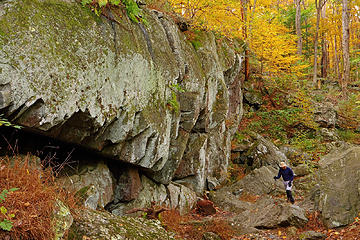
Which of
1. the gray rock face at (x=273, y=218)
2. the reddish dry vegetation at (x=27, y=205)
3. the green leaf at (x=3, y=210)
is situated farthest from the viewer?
the gray rock face at (x=273, y=218)

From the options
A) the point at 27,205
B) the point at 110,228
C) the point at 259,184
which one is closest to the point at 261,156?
the point at 259,184

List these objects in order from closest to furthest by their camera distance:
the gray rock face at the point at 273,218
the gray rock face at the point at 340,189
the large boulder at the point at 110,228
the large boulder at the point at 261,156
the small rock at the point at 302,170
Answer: the large boulder at the point at 110,228 < the gray rock face at the point at 340,189 < the gray rock face at the point at 273,218 < the small rock at the point at 302,170 < the large boulder at the point at 261,156

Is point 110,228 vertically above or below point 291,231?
above

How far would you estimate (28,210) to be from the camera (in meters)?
3.17

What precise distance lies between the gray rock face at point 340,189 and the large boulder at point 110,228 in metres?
4.63

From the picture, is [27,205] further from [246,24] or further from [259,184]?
[246,24]

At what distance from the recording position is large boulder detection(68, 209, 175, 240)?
3.75m

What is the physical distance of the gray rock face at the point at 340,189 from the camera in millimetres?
6684

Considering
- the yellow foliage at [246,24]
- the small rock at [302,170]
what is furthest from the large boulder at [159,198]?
the small rock at [302,170]

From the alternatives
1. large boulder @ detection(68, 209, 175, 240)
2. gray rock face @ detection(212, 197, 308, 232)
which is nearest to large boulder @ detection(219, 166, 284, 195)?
gray rock face @ detection(212, 197, 308, 232)

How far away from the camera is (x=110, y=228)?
4.10 metres

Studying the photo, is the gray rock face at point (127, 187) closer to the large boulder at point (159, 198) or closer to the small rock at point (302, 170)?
the large boulder at point (159, 198)

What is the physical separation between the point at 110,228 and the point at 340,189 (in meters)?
6.43

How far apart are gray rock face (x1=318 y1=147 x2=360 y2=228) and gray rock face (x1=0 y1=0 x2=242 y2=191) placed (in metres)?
4.74
